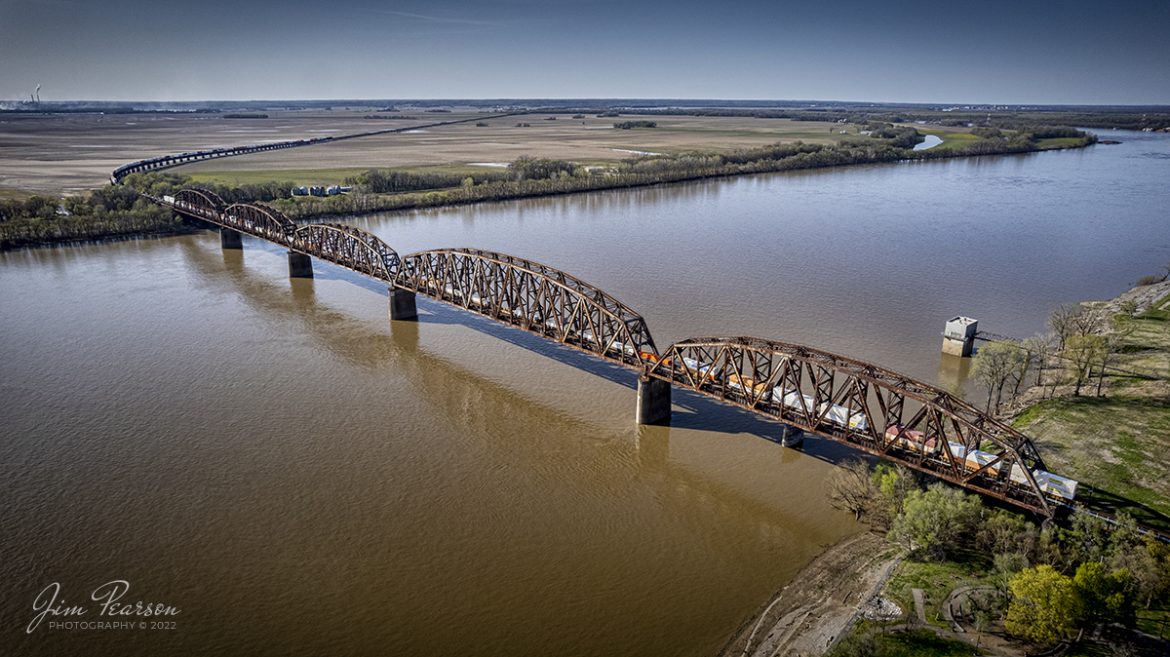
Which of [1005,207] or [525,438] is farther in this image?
[1005,207]

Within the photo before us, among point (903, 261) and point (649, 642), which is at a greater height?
point (903, 261)

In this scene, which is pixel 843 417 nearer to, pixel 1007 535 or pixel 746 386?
pixel 746 386

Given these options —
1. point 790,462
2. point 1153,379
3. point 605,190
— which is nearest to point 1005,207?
point 605,190

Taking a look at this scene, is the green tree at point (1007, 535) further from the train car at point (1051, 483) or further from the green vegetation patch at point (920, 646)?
the green vegetation patch at point (920, 646)

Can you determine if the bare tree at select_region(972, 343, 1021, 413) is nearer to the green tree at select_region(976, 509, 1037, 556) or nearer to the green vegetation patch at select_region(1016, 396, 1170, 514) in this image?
the green vegetation patch at select_region(1016, 396, 1170, 514)

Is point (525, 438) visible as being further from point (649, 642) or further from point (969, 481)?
point (969, 481)
